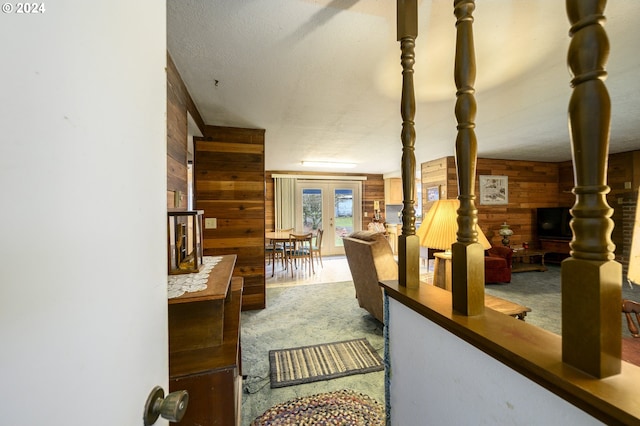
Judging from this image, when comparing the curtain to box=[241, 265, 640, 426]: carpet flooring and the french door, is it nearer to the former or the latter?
the french door

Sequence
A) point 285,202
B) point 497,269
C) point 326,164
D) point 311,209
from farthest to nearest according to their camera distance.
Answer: point 311,209 → point 285,202 → point 326,164 → point 497,269

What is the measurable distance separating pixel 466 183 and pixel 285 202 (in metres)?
6.17

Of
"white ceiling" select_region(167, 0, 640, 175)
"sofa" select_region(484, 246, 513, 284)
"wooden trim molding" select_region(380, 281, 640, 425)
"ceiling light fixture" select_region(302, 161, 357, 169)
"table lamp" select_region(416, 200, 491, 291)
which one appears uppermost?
"ceiling light fixture" select_region(302, 161, 357, 169)

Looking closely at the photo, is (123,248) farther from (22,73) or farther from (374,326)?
(374,326)

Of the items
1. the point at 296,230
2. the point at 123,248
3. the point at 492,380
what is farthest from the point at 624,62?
the point at 296,230

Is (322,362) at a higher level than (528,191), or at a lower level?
lower

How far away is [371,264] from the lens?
2572 millimetres

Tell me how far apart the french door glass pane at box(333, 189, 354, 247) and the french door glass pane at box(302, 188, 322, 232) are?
1.59ft

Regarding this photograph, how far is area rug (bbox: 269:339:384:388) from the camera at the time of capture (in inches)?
78.2

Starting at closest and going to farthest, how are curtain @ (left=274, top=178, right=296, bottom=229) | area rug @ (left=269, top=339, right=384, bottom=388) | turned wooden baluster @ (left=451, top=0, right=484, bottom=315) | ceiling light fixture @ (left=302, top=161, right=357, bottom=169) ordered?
turned wooden baluster @ (left=451, top=0, right=484, bottom=315) → area rug @ (left=269, top=339, right=384, bottom=388) → ceiling light fixture @ (left=302, top=161, right=357, bottom=169) → curtain @ (left=274, top=178, right=296, bottom=229)

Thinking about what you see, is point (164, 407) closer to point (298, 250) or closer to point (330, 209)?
point (298, 250)

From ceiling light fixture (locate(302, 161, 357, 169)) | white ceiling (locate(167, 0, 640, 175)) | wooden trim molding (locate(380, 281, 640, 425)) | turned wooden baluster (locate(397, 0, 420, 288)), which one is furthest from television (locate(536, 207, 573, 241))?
wooden trim molding (locate(380, 281, 640, 425))

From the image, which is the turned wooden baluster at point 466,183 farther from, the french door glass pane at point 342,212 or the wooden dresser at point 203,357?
the french door glass pane at point 342,212

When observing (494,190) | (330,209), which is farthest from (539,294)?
(330,209)
